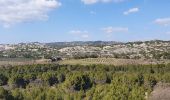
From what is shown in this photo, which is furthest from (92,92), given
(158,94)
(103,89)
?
(158,94)

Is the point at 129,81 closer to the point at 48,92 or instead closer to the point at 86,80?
the point at 86,80

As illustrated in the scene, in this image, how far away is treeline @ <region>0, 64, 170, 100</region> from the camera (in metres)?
104

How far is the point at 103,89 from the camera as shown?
114375 mm

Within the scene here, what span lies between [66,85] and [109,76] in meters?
21.6

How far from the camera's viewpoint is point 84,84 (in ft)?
463

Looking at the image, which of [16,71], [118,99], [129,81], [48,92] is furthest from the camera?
[16,71]

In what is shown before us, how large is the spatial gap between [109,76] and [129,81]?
19.3m

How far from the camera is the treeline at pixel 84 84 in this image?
340 feet

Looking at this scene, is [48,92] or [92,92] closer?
[48,92]

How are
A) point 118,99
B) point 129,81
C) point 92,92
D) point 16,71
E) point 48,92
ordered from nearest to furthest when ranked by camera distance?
1. point 118,99
2. point 48,92
3. point 92,92
4. point 129,81
5. point 16,71

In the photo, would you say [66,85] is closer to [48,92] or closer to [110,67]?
[48,92]

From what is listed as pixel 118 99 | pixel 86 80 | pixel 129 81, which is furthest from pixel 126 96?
pixel 86 80

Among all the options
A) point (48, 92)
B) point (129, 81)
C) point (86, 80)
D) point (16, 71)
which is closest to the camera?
point (48, 92)

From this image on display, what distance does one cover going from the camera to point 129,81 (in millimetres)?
133750
